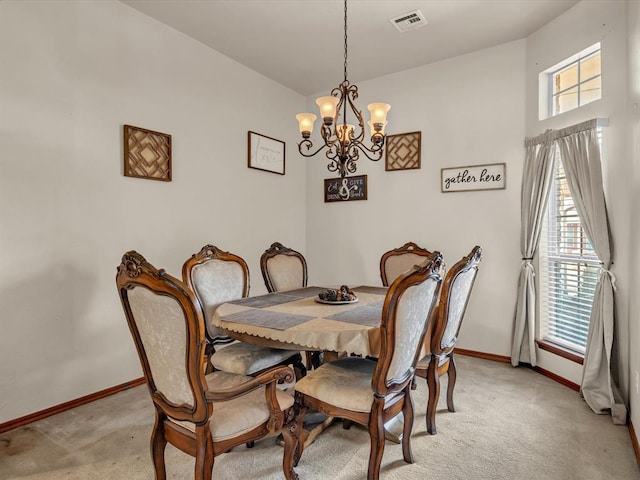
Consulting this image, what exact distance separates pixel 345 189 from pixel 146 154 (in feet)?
7.57

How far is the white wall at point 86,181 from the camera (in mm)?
2428

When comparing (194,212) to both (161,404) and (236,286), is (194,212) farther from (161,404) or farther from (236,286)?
(161,404)

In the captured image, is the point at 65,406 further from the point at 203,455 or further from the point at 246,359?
the point at 203,455

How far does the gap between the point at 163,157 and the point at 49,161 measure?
2.82 ft

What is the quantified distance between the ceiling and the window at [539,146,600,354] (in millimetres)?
1237

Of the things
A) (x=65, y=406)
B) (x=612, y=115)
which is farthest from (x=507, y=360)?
(x=65, y=406)

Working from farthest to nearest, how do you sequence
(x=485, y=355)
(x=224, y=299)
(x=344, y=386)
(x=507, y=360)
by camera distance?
(x=485, y=355) < (x=507, y=360) < (x=224, y=299) < (x=344, y=386)

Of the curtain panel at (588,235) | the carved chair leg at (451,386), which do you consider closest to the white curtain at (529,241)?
the curtain panel at (588,235)

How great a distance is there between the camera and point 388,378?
1743 millimetres

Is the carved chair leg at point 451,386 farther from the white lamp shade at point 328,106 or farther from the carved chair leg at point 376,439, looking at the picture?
the white lamp shade at point 328,106

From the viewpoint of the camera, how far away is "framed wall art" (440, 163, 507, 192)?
3.69 m

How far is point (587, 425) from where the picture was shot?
241 cm

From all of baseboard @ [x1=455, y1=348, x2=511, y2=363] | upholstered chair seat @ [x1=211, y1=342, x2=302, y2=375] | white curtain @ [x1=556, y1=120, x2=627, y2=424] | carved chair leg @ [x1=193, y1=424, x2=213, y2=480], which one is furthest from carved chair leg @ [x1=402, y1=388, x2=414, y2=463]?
baseboard @ [x1=455, y1=348, x2=511, y2=363]

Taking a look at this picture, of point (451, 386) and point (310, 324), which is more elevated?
point (310, 324)
